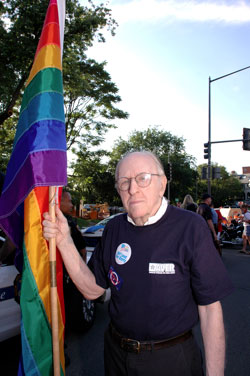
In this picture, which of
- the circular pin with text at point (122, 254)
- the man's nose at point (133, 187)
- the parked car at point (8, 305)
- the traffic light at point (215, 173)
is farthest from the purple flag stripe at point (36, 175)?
the traffic light at point (215, 173)

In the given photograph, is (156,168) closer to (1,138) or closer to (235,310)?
(235,310)

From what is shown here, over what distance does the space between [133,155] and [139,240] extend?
49cm

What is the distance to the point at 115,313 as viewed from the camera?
1650 millimetres

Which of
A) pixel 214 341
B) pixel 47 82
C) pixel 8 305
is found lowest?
pixel 8 305

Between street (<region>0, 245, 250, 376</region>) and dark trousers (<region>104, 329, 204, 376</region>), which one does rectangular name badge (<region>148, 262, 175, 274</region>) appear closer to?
dark trousers (<region>104, 329, 204, 376</region>)

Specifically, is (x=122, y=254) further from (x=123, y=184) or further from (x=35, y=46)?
(x=35, y=46)

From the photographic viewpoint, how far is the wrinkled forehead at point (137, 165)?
171 centimetres

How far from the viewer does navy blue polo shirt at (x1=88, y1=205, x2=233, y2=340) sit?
4.94 feet

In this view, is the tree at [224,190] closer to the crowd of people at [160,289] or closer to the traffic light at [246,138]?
the traffic light at [246,138]

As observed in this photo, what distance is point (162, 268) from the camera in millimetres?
1521

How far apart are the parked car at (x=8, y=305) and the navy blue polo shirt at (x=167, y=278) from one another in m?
2.18

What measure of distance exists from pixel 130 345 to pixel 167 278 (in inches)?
15.7

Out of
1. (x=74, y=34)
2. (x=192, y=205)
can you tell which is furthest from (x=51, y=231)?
(x=74, y=34)

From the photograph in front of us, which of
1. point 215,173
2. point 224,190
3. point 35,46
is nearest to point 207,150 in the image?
point 215,173
